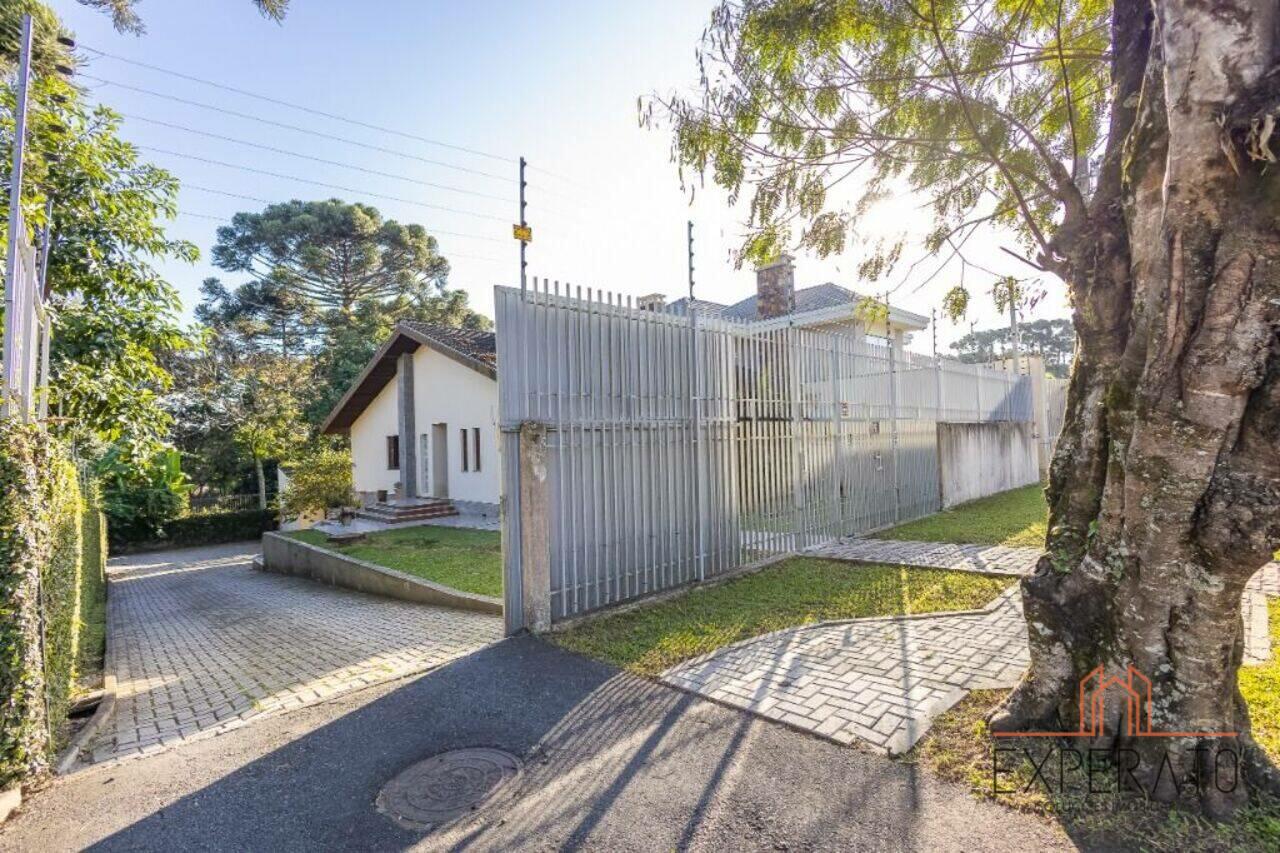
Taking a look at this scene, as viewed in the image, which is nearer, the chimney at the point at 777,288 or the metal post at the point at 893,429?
the metal post at the point at 893,429

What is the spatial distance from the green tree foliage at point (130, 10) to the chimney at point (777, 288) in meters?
12.5

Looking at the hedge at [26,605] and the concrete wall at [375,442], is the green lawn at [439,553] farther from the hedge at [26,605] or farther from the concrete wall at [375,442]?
the hedge at [26,605]

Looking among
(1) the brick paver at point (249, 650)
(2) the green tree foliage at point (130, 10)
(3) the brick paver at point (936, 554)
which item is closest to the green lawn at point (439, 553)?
(1) the brick paver at point (249, 650)

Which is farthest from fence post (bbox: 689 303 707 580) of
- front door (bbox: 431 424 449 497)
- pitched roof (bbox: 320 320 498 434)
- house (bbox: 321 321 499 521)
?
front door (bbox: 431 424 449 497)

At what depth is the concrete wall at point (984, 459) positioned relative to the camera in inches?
507

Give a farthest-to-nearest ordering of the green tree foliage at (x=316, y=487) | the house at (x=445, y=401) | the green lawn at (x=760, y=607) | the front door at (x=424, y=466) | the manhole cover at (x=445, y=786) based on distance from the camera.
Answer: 1. the green tree foliage at (x=316, y=487)
2. the front door at (x=424, y=466)
3. the house at (x=445, y=401)
4. the green lawn at (x=760, y=607)
5. the manhole cover at (x=445, y=786)

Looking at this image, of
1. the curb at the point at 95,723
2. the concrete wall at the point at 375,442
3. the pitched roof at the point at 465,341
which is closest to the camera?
the curb at the point at 95,723

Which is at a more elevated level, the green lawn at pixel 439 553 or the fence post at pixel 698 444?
the fence post at pixel 698 444

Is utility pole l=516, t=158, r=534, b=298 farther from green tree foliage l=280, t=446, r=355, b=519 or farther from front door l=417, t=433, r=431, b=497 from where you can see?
green tree foliage l=280, t=446, r=355, b=519

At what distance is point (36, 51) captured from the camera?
6070 millimetres

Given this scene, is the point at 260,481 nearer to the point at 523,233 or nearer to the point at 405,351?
the point at 405,351

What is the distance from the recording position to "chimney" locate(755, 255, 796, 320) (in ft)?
55.7

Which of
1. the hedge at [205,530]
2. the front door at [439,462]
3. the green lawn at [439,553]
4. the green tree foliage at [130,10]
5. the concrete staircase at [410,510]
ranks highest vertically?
the green tree foliage at [130,10]

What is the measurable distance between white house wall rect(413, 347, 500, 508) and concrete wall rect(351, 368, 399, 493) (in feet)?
5.96
